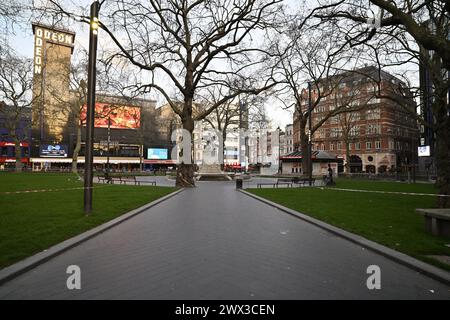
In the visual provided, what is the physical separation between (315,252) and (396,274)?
1.55m

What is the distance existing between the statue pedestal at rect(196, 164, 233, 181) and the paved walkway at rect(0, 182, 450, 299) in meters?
28.4

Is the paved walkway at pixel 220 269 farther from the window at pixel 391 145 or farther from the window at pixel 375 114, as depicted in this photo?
the window at pixel 391 145

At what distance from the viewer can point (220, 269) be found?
5.05 meters

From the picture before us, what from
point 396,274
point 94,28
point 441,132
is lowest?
point 396,274

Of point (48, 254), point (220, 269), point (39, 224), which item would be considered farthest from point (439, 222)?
point (39, 224)

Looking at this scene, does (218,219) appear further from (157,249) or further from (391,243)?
(391,243)

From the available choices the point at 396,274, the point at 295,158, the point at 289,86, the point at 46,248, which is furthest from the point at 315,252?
the point at 295,158

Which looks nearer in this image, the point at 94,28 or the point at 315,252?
the point at 315,252

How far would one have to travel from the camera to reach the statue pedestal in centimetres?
3681

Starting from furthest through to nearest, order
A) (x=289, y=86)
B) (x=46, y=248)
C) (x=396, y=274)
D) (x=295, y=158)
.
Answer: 1. (x=295, y=158)
2. (x=289, y=86)
3. (x=46, y=248)
4. (x=396, y=274)

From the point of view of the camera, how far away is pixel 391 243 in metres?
6.68

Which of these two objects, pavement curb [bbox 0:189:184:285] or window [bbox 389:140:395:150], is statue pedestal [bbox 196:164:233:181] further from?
window [bbox 389:140:395:150]

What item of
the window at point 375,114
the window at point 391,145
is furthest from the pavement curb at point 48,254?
the window at point 391,145
